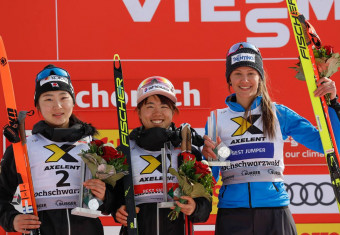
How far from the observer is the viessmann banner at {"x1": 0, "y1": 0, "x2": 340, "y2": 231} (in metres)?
4.88

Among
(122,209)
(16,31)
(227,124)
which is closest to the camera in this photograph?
(122,209)

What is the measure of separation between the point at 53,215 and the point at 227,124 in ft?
4.15

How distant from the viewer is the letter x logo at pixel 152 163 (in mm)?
3367

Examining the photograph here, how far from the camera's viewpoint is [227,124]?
11.5 feet

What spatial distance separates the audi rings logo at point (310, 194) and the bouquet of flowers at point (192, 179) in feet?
6.77

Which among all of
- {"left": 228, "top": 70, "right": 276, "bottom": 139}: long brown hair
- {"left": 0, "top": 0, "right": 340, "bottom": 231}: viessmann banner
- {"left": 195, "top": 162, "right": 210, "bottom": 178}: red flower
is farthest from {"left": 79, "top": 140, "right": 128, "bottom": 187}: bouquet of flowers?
{"left": 0, "top": 0, "right": 340, "bottom": 231}: viessmann banner

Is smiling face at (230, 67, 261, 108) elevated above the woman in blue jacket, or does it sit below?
above

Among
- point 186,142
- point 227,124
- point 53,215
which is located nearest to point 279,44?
point 227,124

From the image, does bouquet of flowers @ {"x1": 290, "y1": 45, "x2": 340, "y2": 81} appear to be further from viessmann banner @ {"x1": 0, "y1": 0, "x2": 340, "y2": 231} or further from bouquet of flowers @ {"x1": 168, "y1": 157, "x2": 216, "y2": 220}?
viessmann banner @ {"x1": 0, "y1": 0, "x2": 340, "y2": 231}

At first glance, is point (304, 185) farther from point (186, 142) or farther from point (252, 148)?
point (186, 142)

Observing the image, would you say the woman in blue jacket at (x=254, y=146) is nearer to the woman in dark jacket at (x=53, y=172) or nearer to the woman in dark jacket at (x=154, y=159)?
the woman in dark jacket at (x=154, y=159)

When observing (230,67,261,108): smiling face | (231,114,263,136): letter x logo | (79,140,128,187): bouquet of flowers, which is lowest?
(79,140,128,187): bouquet of flowers

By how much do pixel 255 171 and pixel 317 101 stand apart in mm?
652

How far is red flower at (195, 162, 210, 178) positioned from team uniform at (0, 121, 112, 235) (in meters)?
0.58
